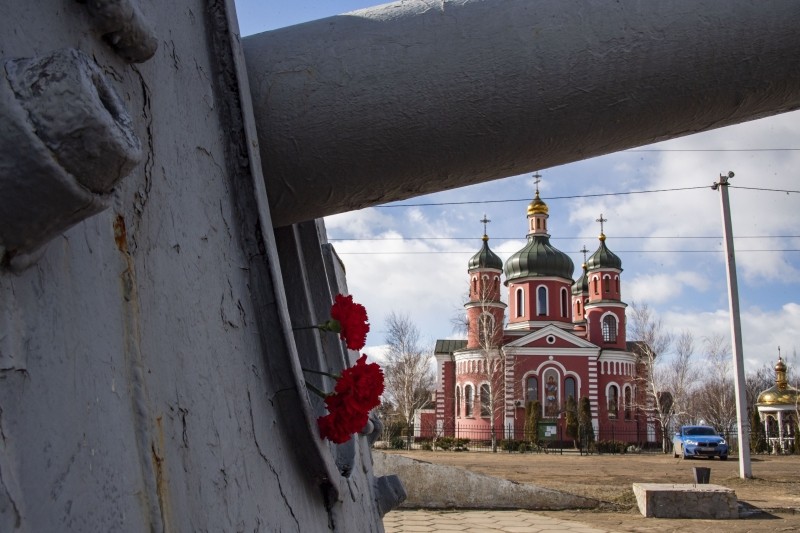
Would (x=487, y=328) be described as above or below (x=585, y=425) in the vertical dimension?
above

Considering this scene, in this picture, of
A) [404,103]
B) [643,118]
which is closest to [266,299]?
[404,103]

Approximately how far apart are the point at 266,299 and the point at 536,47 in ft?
1.88

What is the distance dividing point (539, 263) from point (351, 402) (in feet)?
136

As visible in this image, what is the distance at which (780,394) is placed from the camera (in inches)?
1538

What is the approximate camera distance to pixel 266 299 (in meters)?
1.16

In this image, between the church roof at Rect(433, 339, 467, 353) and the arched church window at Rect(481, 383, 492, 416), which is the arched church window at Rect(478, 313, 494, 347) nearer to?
the arched church window at Rect(481, 383, 492, 416)

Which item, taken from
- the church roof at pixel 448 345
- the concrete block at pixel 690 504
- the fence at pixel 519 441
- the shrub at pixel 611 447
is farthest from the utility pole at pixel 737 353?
the church roof at pixel 448 345

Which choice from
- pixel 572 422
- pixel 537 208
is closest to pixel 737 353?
pixel 572 422

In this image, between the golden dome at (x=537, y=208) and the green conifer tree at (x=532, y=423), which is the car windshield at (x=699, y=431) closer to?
the green conifer tree at (x=532, y=423)

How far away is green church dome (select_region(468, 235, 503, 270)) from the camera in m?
42.6

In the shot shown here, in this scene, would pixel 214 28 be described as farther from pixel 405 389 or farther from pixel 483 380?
pixel 405 389

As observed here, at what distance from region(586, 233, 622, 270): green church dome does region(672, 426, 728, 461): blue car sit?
1775 cm

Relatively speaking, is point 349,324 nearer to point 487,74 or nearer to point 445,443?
point 487,74

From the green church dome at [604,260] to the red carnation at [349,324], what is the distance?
4383 cm
